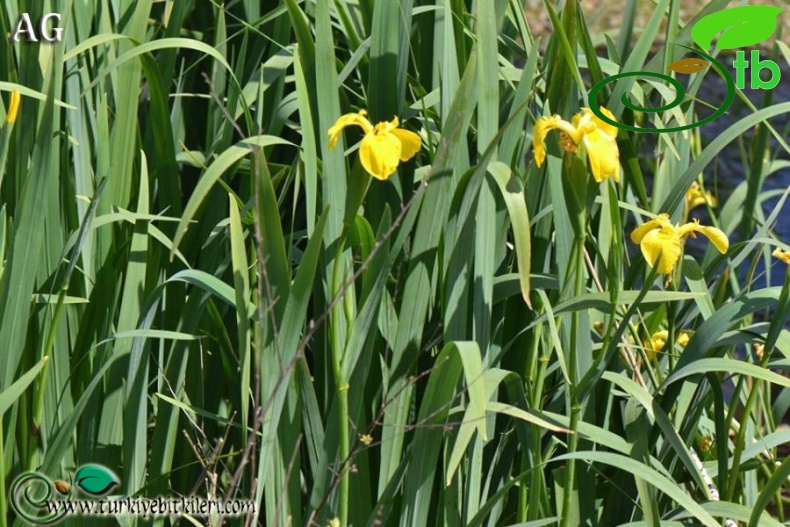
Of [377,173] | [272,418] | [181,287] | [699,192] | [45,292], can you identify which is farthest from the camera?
[699,192]

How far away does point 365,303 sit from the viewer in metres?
1.16

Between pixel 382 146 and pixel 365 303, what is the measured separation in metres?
0.22

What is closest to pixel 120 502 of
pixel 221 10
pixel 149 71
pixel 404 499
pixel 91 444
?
pixel 91 444

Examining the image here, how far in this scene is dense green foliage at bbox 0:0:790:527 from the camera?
1.17 m

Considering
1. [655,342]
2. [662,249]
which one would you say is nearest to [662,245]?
[662,249]

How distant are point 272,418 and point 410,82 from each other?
0.61 m

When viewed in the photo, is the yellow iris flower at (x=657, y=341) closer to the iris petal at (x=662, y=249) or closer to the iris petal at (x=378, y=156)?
the iris petal at (x=662, y=249)

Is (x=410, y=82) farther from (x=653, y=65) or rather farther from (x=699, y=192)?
(x=699, y=192)

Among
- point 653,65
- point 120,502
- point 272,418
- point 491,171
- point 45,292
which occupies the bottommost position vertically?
point 120,502

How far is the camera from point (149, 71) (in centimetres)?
135

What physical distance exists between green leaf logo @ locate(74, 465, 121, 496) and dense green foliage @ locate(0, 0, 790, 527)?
29 mm

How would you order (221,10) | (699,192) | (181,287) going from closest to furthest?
(181,287)
(221,10)
(699,192)

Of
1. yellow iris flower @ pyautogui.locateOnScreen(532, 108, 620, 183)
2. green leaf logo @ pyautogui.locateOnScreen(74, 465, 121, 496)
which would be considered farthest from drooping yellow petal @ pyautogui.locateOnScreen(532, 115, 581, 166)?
green leaf logo @ pyautogui.locateOnScreen(74, 465, 121, 496)
